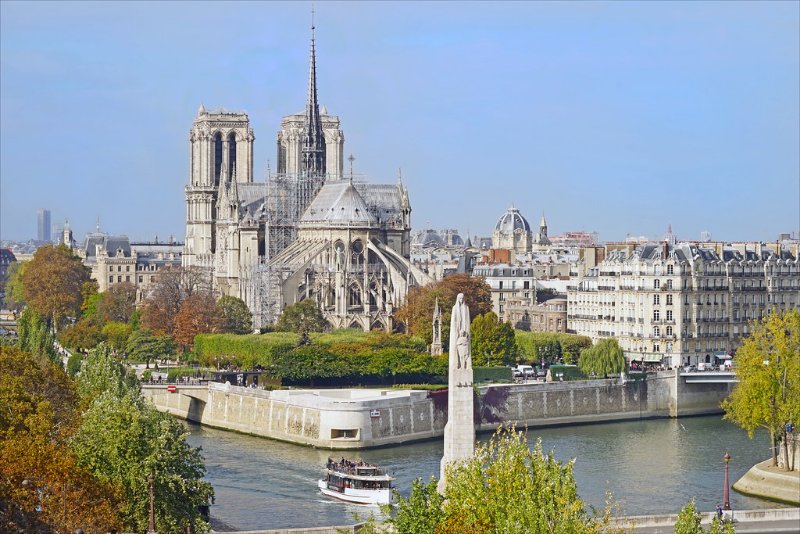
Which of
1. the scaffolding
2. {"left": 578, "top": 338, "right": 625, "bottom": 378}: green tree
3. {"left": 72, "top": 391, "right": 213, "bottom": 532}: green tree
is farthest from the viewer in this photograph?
the scaffolding

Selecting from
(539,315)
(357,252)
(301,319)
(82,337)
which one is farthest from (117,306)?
(539,315)

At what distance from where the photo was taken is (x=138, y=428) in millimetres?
42531

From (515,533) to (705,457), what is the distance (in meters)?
31.8

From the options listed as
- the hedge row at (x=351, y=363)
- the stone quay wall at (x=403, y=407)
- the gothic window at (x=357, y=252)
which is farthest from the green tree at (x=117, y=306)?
the stone quay wall at (x=403, y=407)

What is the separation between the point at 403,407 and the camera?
67.9 metres

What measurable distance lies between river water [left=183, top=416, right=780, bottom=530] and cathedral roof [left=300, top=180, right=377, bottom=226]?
1321 inches

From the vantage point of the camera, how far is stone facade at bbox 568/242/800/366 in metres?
83.1

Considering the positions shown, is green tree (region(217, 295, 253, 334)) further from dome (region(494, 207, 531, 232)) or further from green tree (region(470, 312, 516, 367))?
dome (region(494, 207, 531, 232))

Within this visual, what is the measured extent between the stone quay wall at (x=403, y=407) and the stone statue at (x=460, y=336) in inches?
1039

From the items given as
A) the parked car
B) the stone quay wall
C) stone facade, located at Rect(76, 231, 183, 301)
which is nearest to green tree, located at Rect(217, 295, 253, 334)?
the parked car

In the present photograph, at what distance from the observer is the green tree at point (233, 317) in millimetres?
95125

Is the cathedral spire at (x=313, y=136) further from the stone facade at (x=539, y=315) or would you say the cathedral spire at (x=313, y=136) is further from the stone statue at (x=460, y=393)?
the stone statue at (x=460, y=393)

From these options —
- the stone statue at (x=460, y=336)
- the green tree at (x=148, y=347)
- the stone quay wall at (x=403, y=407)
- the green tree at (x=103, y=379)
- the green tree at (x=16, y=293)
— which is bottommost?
the stone quay wall at (x=403, y=407)

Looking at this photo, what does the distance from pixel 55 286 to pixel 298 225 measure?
2126cm
